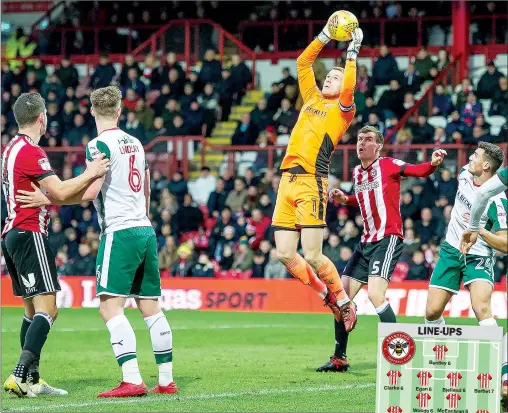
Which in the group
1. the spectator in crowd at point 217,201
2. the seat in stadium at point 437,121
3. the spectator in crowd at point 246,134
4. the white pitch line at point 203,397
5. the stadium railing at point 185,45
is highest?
the stadium railing at point 185,45

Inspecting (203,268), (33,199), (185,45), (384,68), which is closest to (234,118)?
(185,45)

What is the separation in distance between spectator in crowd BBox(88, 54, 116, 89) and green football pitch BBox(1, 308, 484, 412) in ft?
32.3

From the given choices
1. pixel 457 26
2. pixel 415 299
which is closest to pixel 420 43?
pixel 457 26

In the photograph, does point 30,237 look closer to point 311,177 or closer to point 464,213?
point 311,177

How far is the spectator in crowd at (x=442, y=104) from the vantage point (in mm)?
22766

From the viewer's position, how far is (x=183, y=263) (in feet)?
70.1

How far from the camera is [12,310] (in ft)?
62.8

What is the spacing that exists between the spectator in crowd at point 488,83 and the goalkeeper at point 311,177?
1221 cm

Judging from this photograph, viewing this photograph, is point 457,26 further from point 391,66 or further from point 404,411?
point 404,411

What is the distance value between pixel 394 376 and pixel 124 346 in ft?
7.83

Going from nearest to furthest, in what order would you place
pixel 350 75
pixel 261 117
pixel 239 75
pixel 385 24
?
pixel 350 75, pixel 261 117, pixel 239 75, pixel 385 24

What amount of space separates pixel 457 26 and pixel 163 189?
7.97m

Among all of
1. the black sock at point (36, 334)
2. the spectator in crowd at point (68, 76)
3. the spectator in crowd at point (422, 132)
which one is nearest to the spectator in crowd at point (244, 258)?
the spectator in crowd at point (422, 132)

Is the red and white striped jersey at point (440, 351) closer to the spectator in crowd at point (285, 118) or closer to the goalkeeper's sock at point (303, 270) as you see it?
the goalkeeper's sock at point (303, 270)
